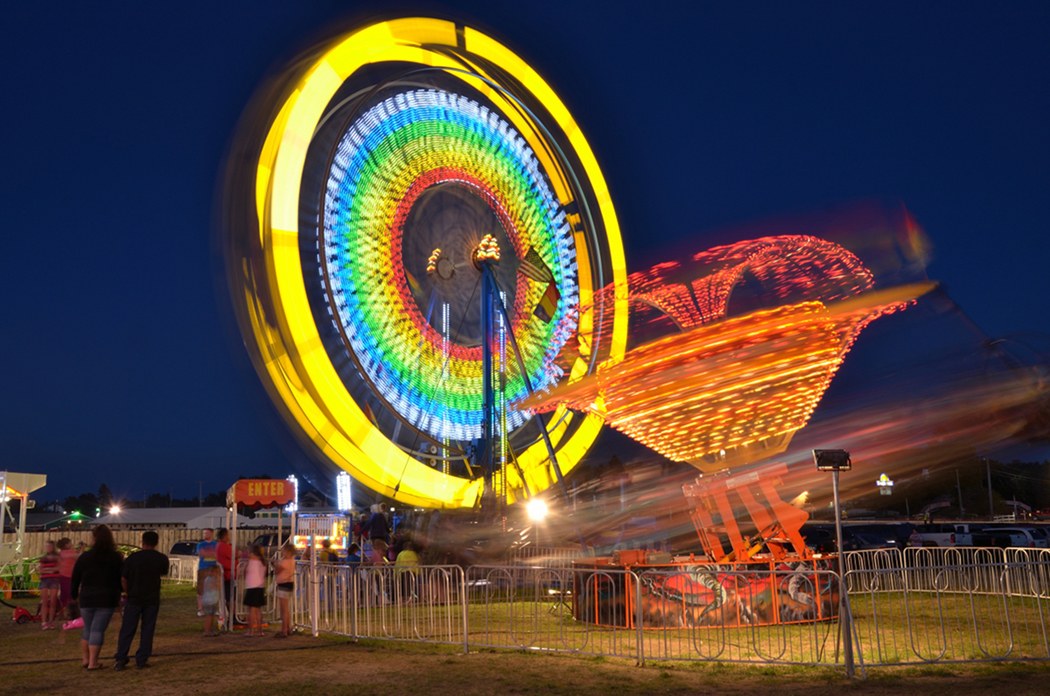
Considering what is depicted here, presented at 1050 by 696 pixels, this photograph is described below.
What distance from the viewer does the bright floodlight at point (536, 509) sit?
17438 mm

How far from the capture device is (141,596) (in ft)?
25.2

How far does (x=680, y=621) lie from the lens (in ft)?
31.5

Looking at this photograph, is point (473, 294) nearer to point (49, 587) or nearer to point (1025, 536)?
point (49, 587)

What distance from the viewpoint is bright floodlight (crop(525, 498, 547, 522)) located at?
17.4 metres

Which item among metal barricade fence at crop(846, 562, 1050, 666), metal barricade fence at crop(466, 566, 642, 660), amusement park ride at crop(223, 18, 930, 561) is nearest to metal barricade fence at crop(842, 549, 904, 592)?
metal barricade fence at crop(846, 562, 1050, 666)

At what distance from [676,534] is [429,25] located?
1914cm

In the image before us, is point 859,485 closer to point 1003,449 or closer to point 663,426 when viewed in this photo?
point 1003,449

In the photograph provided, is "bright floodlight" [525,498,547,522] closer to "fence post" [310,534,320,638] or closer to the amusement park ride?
the amusement park ride

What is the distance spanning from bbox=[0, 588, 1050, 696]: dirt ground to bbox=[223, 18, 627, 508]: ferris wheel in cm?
448

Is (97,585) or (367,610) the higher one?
(97,585)

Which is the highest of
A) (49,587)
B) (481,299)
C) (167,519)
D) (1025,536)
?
(481,299)

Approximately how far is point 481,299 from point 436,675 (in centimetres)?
1008

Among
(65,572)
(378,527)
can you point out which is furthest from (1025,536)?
(65,572)

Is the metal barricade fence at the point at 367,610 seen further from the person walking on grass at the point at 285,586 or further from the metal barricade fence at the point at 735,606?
the metal barricade fence at the point at 735,606
